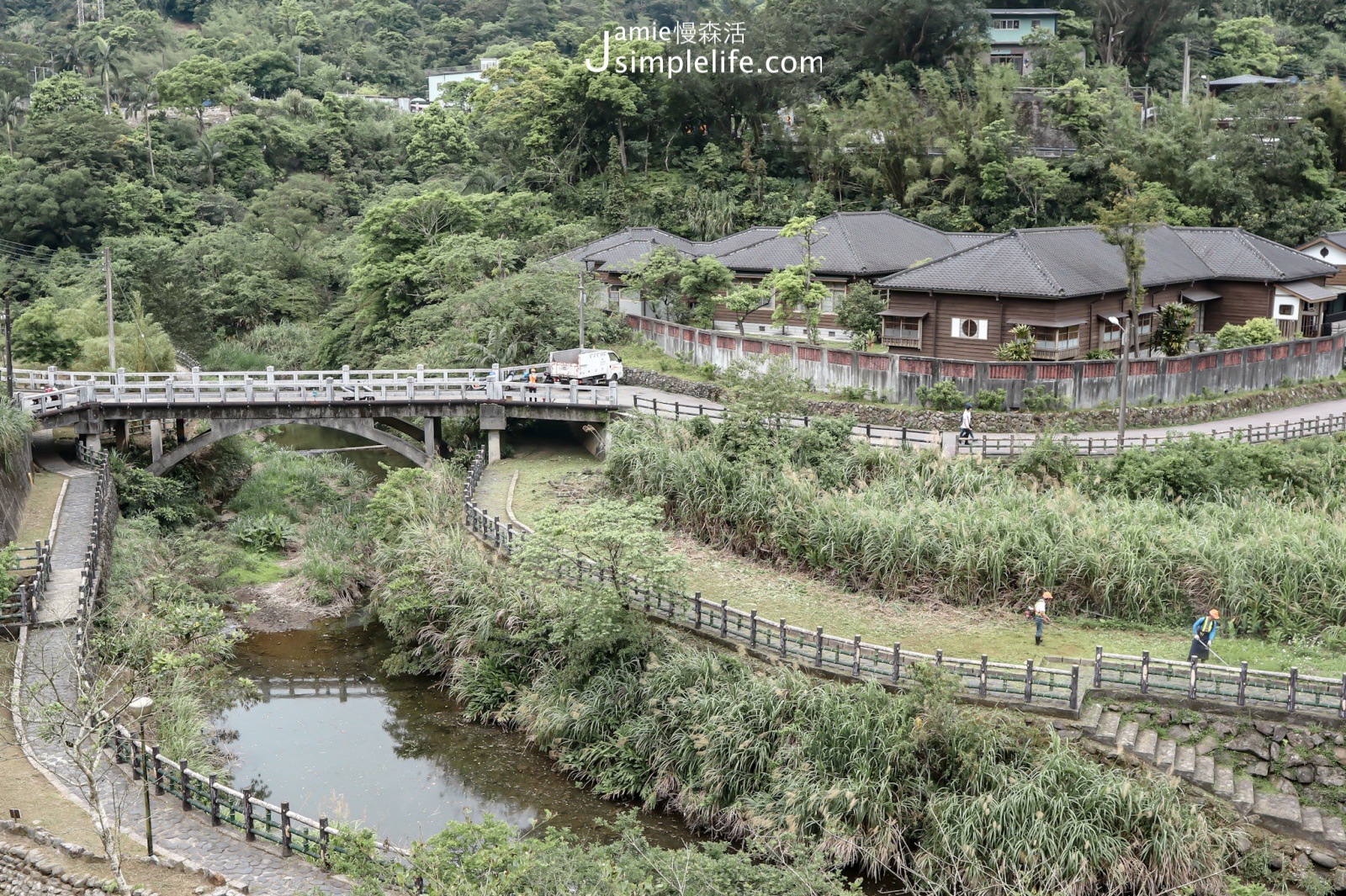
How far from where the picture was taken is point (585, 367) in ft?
149

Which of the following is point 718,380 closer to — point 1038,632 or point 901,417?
point 901,417

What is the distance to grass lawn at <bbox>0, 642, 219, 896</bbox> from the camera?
61.0 feet

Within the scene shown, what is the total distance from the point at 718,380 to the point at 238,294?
37.4 metres

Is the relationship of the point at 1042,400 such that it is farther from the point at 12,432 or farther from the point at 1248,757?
the point at 12,432

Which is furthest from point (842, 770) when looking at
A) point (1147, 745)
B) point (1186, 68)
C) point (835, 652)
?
point (1186, 68)

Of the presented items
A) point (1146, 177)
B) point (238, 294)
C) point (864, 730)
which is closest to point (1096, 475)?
point (864, 730)

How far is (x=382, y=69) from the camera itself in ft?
417

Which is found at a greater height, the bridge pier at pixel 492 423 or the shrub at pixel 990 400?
the shrub at pixel 990 400

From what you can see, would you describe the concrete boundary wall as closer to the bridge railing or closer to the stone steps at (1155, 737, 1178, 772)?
the bridge railing

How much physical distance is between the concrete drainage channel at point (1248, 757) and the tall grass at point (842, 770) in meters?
0.80

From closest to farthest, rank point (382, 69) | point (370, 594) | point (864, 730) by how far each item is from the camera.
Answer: point (864, 730) → point (370, 594) → point (382, 69)

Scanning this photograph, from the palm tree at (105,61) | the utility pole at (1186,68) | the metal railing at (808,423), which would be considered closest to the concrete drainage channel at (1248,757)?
the metal railing at (808,423)

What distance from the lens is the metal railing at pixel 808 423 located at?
36.3 metres

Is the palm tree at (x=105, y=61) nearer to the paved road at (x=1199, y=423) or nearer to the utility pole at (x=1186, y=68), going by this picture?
the paved road at (x=1199, y=423)
